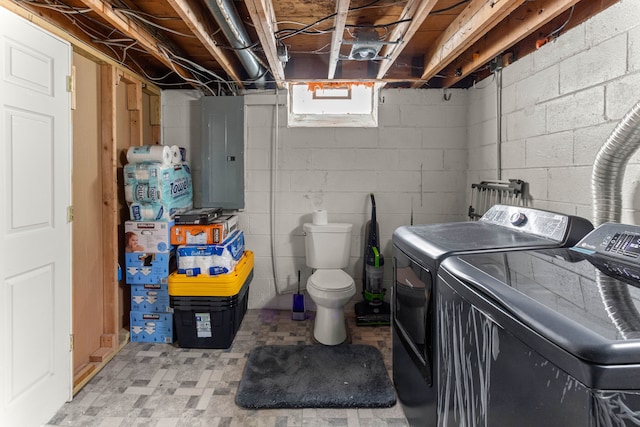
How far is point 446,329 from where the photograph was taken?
3.81 ft

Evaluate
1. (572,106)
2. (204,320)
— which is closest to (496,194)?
(572,106)

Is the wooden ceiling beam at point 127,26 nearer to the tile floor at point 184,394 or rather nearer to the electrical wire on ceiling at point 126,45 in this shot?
the electrical wire on ceiling at point 126,45

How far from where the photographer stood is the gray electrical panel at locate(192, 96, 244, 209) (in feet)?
10.1

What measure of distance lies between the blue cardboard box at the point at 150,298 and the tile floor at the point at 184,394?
27 centimetres

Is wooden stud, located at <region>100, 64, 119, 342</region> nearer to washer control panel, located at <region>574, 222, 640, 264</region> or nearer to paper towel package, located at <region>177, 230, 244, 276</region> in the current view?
paper towel package, located at <region>177, 230, 244, 276</region>

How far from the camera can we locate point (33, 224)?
1677 millimetres

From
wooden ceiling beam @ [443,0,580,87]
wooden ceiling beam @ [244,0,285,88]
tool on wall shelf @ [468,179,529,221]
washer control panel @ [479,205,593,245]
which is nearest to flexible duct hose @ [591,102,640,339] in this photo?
washer control panel @ [479,205,593,245]

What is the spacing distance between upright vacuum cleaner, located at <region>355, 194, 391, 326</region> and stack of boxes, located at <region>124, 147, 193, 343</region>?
5.04 ft

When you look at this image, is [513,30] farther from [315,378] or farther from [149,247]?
[149,247]

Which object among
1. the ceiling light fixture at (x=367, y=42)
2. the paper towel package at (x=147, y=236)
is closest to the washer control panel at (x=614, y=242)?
the ceiling light fixture at (x=367, y=42)

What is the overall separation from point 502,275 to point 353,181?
2317 millimetres

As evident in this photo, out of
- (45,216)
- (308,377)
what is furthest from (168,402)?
(45,216)

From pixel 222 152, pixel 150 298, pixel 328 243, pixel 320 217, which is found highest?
pixel 222 152

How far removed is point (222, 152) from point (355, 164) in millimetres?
1166
